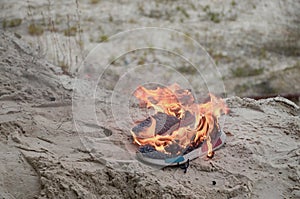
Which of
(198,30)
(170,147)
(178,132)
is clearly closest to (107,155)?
(170,147)

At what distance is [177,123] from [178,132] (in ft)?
0.34

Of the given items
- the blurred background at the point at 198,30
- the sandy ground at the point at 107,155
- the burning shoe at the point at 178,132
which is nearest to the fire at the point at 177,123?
the burning shoe at the point at 178,132

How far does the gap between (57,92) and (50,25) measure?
A: 12.4ft

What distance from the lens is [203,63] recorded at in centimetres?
823

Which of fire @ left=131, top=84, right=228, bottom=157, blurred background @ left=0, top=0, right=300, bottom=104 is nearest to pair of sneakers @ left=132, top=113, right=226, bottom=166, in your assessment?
fire @ left=131, top=84, right=228, bottom=157

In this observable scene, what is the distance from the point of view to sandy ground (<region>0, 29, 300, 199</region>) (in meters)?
3.54

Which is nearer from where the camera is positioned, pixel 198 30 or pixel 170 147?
pixel 170 147

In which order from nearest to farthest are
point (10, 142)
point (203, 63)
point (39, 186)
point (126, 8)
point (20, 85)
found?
point (39, 186)
point (10, 142)
point (20, 85)
point (203, 63)
point (126, 8)

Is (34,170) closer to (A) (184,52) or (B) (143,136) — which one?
(B) (143,136)

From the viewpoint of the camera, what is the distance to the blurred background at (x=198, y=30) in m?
7.76

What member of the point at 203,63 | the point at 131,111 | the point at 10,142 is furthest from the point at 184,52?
the point at 10,142

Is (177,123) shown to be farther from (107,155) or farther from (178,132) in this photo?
(107,155)

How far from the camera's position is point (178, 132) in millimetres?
4070

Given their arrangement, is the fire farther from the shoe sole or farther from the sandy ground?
the sandy ground
